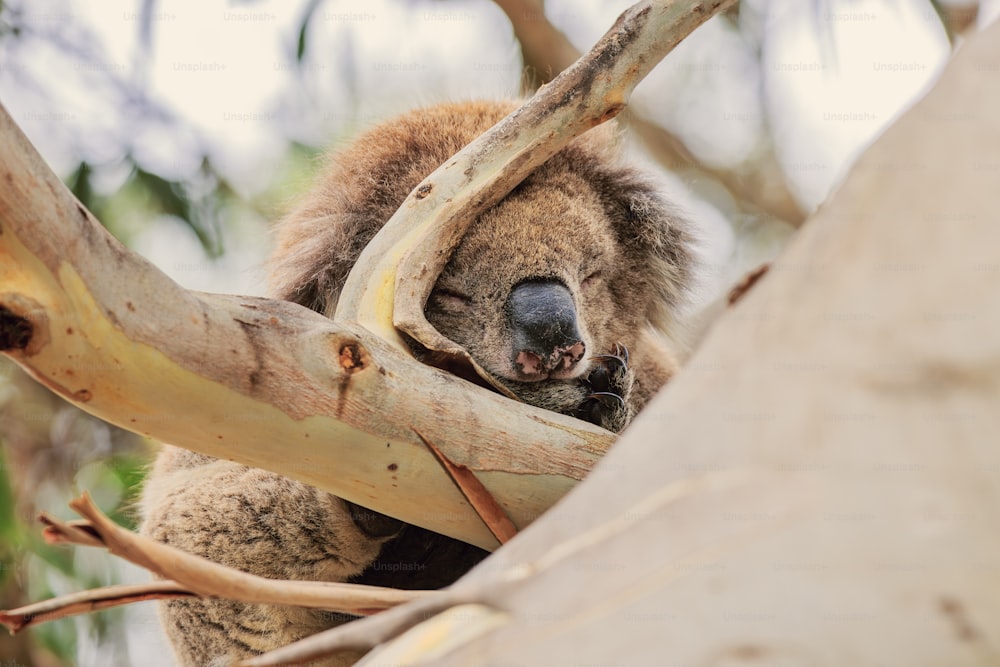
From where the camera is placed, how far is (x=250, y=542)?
8.00ft

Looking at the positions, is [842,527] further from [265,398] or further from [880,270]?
[265,398]

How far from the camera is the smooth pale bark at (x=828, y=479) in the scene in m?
0.92

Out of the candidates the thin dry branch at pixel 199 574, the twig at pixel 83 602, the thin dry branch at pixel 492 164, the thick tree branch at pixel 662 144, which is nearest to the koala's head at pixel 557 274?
the thin dry branch at pixel 492 164

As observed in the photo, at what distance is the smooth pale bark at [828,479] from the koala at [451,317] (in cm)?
108

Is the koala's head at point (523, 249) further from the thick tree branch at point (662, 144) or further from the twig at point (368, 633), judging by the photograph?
the thick tree branch at point (662, 144)

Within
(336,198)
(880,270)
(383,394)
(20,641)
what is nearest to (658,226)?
(336,198)

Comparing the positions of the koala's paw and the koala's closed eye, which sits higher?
the koala's closed eye

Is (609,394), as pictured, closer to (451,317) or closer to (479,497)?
(451,317)

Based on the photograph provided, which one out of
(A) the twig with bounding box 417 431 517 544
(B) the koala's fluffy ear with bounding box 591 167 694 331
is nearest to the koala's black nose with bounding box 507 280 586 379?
(A) the twig with bounding box 417 431 517 544

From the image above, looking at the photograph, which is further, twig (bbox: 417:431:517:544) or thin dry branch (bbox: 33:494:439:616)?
twig (bbox: 417:431:517:544)

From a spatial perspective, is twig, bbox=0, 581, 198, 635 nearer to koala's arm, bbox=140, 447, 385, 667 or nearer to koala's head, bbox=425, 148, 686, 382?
koala's arm, bbox=140, 447, 385, 667

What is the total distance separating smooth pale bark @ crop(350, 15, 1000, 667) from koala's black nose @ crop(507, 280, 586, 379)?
1239 millimetres

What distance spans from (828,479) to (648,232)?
2.34 metres

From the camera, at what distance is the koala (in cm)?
243
